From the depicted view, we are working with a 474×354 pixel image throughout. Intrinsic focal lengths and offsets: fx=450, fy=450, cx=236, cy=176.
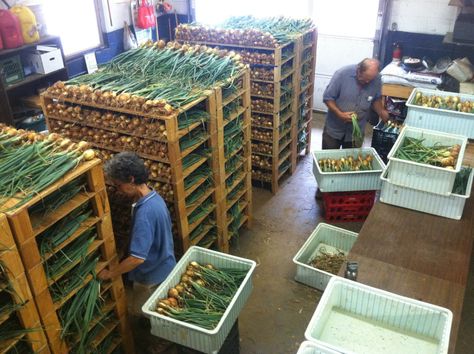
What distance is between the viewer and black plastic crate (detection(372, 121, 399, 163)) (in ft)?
18.7

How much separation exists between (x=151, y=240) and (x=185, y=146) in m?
0.88

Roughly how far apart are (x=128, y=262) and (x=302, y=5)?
614cm

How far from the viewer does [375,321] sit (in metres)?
2.50

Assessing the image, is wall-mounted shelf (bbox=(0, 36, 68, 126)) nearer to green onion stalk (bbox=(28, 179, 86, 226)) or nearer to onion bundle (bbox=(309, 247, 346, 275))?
green onion stalk (bbox=(28, 179, 86, 226))

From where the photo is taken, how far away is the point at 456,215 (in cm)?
332

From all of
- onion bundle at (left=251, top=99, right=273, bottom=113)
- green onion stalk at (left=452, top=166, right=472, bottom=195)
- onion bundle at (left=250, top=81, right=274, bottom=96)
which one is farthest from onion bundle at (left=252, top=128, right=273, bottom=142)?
green onion stalk at (left=452, top=166, right=472, bottom=195)

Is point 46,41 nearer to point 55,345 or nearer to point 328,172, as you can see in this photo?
point 328,172

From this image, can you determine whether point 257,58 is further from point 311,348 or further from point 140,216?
point 311,348

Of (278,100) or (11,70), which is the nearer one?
(278,100)

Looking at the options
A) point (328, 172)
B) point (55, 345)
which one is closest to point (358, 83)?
point (328, 172)

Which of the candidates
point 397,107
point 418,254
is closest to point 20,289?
point 418,254

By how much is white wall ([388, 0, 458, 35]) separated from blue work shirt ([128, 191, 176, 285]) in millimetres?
5612

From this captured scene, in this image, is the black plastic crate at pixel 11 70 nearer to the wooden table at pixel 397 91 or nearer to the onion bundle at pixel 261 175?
the onion bundle at pixel 261 175

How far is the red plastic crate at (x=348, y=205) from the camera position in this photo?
4957 millimetres
